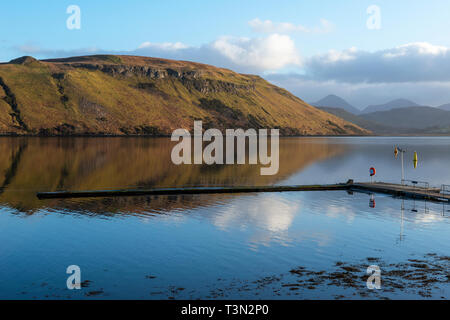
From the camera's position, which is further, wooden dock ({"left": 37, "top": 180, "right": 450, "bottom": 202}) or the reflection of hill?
wooden dock ({"left": 37, "top": 180, "right": 450, "bottom": 202})

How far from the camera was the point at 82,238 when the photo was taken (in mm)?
30578

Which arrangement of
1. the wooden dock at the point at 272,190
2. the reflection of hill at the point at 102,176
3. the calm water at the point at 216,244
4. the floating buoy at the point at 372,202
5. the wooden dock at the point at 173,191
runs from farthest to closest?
the wooden dock at the point at 272,190, the wooden dock at the point at 173,191, the reflection of hill at the point at 102,176, the floating buoy at the point at 372,202, the calm water at the point at 216,244

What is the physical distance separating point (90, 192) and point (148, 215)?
14.8 m

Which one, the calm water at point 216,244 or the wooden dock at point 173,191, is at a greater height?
the wooden dock at point 173,191

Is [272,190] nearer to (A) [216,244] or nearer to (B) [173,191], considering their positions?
(B) [173,191]

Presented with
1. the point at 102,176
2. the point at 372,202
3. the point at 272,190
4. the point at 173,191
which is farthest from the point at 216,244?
the point at 102,176

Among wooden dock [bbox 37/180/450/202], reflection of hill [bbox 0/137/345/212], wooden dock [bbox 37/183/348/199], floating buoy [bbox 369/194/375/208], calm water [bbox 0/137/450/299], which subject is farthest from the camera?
wooden dock [bbox 37/180/450/202]

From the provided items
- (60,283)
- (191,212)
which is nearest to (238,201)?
(191,212)

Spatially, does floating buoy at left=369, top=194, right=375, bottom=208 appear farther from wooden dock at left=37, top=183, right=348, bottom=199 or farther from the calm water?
wooden dock at left=37, top=183, right=348, bottom=199

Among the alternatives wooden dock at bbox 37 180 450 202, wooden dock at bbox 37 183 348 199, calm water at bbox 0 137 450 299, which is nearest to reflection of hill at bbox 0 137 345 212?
calm water at bbox 0 137 450 299

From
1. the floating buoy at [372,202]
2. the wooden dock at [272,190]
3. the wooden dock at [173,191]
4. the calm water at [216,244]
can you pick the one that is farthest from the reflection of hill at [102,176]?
the floating buoy at [372,202]

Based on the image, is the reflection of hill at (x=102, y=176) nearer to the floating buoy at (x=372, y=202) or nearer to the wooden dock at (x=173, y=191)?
the wooden dock at (x=173, y=191)

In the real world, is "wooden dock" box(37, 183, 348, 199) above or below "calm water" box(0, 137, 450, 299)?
above

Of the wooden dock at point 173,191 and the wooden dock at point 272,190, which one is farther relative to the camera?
the wooden dock at point 272,190
